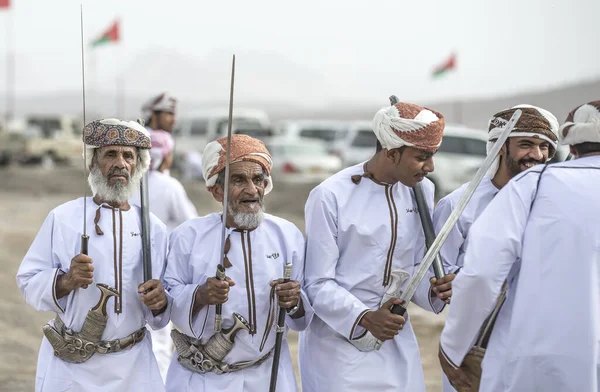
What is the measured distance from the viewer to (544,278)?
3525 millimetres

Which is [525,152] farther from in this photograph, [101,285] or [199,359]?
[101,285]

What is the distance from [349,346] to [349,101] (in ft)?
367

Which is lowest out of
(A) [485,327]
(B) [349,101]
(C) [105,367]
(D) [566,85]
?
(B) [349,101]

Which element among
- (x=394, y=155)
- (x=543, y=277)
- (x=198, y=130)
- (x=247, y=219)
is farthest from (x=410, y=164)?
(x=198, y=130)

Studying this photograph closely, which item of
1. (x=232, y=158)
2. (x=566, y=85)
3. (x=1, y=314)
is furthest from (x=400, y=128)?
(x=566, y=85)

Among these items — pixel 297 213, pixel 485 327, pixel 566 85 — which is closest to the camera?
pixel 485 327

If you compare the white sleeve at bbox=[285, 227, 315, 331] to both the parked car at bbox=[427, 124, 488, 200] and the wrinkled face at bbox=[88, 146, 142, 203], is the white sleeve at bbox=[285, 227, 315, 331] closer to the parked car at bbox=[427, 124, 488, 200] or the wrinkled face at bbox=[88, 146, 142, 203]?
the wrinkled face at bbox=[88, 146, 142, 203]

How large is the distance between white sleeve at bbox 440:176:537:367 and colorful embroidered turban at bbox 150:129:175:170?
129 inches

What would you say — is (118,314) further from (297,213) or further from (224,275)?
(297,213)

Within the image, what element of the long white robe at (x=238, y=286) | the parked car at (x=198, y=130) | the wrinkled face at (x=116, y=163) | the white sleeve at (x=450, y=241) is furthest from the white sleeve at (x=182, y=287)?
the parked car at (x=198, y=130)

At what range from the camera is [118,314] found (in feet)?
13.9

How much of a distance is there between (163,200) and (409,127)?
2.50 meters

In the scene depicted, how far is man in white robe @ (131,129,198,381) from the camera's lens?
20.7ft

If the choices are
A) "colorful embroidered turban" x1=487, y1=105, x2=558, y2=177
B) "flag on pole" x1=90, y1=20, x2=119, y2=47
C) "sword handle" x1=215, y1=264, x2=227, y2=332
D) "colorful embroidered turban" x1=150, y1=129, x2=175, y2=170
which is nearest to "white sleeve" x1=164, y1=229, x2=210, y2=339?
"sword handle" x1=215, y1=264, x2=227, y2=332
